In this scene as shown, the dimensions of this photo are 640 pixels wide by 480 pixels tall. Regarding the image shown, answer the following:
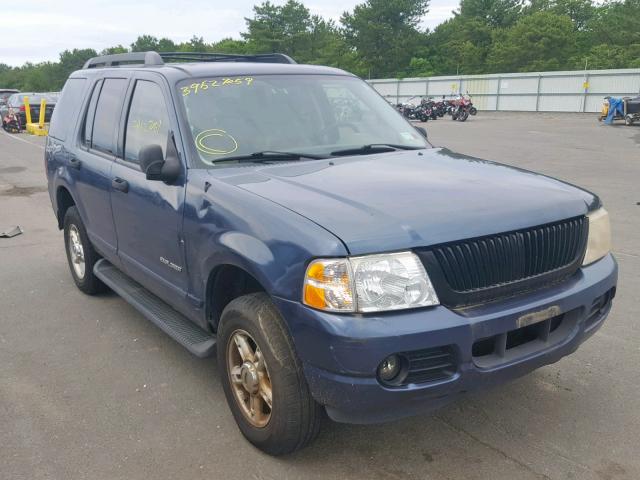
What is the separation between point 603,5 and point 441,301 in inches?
3158

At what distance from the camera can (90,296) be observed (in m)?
5.46

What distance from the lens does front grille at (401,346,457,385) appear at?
2.49 meters

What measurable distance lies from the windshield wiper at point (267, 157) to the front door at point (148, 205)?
1.07ft

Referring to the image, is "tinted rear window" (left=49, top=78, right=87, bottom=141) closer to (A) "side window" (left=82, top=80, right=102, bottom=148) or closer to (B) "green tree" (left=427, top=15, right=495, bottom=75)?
(A) "side window" (left=82, top=80, right=102, bottom=148)

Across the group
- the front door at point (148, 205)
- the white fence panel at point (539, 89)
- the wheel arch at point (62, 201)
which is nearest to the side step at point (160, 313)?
the front door at point (148, 205)

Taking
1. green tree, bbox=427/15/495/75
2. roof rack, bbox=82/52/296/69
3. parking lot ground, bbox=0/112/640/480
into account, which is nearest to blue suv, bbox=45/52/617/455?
parking lot ground, bbox=0/112/640/480

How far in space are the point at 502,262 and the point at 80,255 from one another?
4.09 metres

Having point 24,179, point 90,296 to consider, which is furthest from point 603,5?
point 90,296

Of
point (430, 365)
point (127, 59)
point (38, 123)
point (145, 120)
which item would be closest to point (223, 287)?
point (430, 365)

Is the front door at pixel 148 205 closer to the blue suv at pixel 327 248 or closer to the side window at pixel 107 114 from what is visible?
the blue suv at pixel 327 248

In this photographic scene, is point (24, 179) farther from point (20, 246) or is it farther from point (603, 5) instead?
point (603, 5)

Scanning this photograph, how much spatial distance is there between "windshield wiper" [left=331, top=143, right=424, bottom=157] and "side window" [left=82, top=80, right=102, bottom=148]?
228 cm

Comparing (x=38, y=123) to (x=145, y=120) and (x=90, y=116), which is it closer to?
(x=90, y=116)

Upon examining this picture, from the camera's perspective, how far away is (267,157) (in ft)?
11.7
